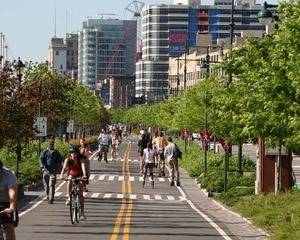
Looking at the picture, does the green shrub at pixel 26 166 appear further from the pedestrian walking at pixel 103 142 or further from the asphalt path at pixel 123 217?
the pedestrian walking at pixel 103 142

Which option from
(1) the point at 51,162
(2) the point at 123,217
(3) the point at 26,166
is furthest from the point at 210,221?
(3) the point at 26,166

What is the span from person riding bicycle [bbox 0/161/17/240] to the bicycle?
9017 mm

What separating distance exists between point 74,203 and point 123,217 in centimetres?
287

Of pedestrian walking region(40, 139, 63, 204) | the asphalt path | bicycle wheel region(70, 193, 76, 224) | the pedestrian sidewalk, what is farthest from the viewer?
pedestrian walking region(40, 139, 63, 204)

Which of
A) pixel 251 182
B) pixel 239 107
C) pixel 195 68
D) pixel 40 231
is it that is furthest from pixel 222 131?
pixel 195 68

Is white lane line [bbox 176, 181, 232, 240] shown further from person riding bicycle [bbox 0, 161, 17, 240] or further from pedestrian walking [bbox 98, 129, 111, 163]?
pedestrian walking [bbox 98, 129, 111, 163]

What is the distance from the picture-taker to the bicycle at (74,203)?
2409 centimetres

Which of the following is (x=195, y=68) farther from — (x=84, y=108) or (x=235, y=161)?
(x=235, y=161)

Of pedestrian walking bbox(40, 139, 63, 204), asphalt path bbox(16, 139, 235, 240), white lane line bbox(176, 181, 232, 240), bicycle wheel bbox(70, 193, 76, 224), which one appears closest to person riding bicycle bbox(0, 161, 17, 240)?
asphalt path bbox(16, 139, 235, 240)

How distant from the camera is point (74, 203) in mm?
24156

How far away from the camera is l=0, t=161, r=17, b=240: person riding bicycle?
1430cm

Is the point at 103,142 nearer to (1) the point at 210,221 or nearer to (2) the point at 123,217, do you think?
(2) the point at 123,217

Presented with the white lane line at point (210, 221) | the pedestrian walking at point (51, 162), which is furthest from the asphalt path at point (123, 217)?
the pedestrian walking at point (51, 162)

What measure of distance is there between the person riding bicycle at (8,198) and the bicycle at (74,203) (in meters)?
9.02
